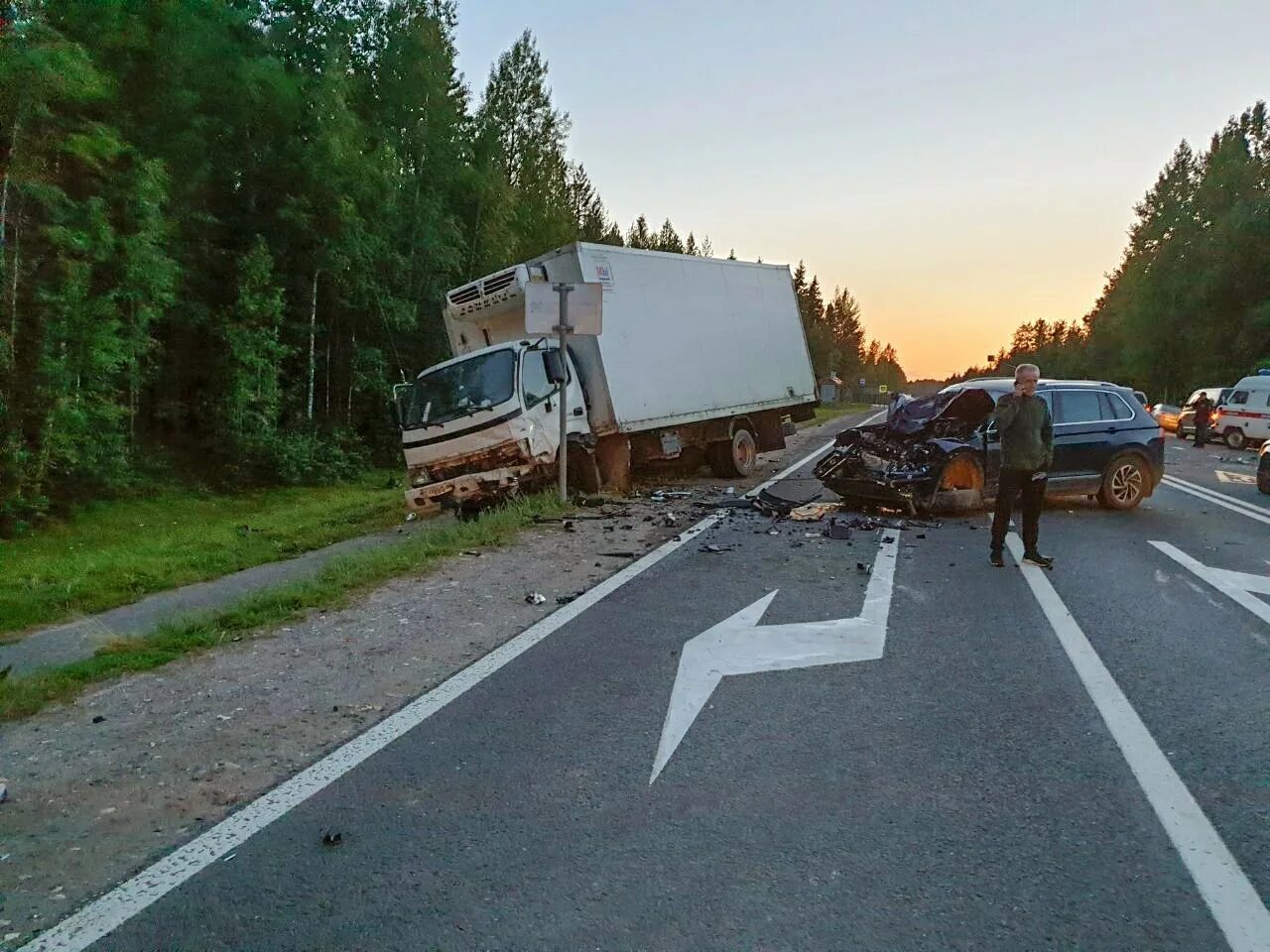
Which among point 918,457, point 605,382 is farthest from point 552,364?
point 918,457

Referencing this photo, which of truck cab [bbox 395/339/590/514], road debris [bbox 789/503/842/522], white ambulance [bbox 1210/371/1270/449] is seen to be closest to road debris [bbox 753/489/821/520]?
road debris [bbox 789/503/842/522]

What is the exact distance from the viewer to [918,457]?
11.5 meters

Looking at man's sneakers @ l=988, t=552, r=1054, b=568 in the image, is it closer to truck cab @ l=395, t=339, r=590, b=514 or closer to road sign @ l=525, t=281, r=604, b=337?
road sign @ l=525, t=281, r=604, b=337

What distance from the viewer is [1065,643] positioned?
5773 mm

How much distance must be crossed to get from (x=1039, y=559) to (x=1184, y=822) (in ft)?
17.6

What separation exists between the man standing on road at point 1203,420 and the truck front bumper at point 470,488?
988 inches

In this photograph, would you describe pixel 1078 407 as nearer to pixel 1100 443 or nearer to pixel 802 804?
pixel 1100 443

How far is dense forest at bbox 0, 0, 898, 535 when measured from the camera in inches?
521

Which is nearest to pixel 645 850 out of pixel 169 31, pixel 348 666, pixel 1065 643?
pixel 348 666

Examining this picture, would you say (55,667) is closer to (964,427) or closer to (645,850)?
(645,850)

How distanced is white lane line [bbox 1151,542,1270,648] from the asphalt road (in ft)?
2.00

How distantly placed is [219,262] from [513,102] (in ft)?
67.5

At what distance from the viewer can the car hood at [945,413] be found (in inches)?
468

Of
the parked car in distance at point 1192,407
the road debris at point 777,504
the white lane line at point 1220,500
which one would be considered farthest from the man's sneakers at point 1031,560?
the parked car in distance at point 1192,407
